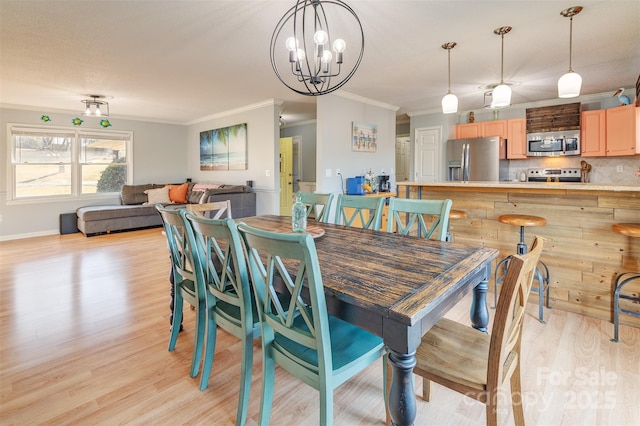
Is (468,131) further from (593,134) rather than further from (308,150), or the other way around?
(308,150)

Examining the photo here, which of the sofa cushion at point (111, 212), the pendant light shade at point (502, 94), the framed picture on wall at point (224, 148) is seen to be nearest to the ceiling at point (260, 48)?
the pendant light shade at point (502, 94)

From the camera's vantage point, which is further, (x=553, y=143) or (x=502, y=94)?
(x=553, y=143)

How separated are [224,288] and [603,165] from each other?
20.5 ft

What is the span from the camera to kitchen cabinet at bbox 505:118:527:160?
5.68m

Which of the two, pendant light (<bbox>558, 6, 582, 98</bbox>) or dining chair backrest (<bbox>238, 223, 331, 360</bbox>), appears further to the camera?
pendant light (<bbox>558, 6, 582, 98</bbox>)

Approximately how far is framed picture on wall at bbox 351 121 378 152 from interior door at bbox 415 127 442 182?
137cm

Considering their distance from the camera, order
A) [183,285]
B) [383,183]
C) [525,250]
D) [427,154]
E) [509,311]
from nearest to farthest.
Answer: [509,311]
[183,285]
[525,250]
[383,183]
[427,154]

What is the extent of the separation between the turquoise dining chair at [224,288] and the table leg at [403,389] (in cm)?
70

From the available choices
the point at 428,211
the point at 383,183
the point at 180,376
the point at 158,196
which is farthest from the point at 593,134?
the point at 158,196

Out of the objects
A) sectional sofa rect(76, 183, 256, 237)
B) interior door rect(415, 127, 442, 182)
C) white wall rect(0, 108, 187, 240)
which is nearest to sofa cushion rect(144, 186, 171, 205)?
sectional sofa rect(76, 183, 256, 237)

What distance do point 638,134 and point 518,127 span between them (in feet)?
5.06

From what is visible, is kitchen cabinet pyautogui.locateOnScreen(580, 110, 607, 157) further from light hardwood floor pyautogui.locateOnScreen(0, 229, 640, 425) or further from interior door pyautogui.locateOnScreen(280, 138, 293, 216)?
interior door pyautogui.locateOnScreen(280, 138, 293, 216)

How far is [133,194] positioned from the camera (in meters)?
7.00

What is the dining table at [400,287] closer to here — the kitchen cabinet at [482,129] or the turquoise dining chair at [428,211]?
the turquoise dining chair at [428,211]
